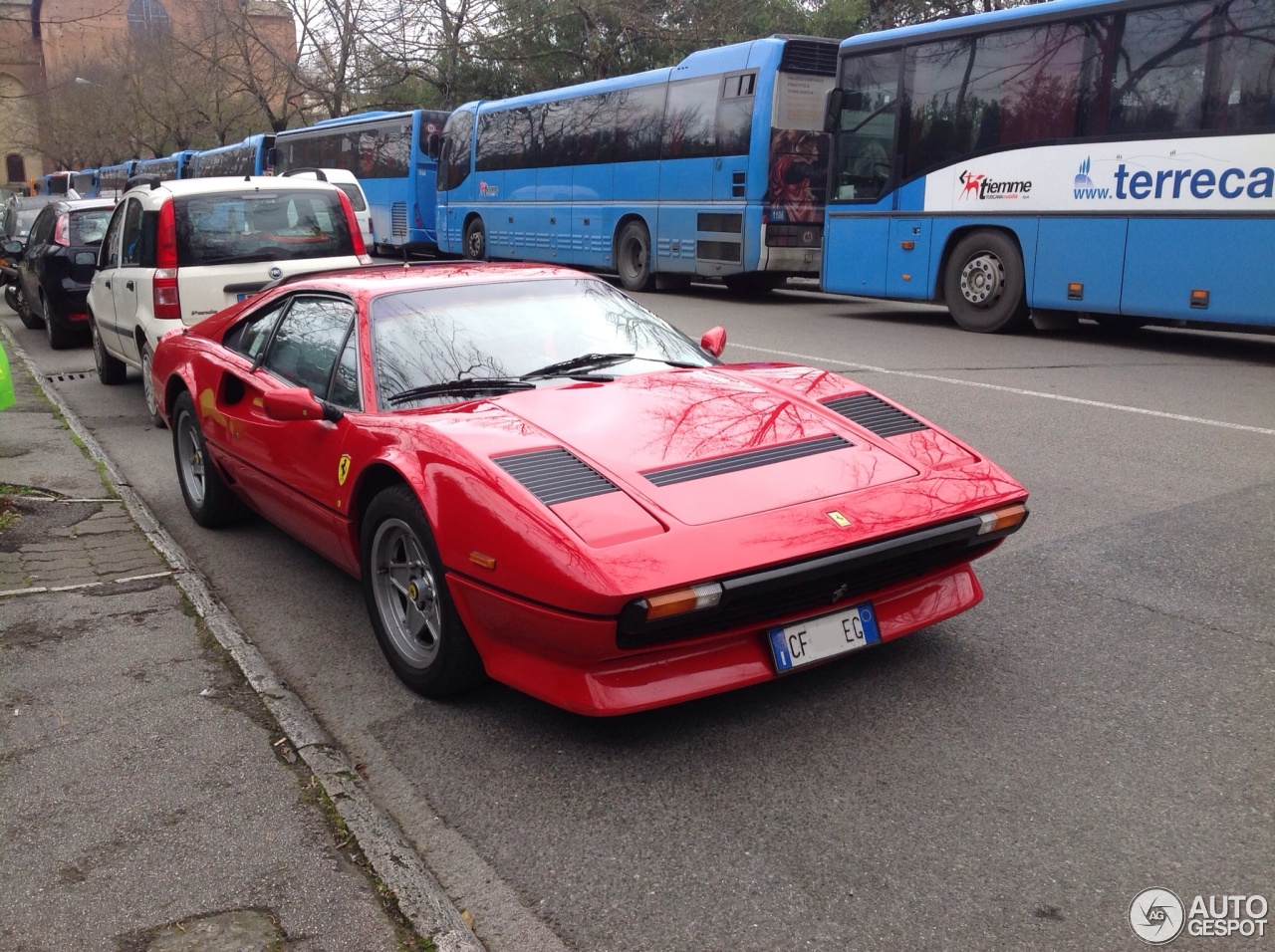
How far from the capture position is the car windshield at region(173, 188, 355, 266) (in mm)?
8891

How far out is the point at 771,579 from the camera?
3.25 meters

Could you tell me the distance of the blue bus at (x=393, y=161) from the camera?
1065 inches

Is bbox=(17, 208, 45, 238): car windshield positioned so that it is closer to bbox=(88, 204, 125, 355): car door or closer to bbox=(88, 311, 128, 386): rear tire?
bbox=(88, 311, 128, 386): rear tire

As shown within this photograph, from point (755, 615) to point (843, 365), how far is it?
7648mm

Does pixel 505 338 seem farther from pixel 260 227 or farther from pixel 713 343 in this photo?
pixel 260 227

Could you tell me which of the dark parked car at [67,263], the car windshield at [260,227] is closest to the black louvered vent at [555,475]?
the car windshield at [260,227]

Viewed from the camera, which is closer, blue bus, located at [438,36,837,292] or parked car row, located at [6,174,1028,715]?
parked car row, located at [6,174,1028,715]

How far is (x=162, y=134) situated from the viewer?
196 feet

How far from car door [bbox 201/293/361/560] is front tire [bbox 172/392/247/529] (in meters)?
0.36

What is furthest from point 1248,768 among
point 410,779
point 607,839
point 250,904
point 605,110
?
point 605,110

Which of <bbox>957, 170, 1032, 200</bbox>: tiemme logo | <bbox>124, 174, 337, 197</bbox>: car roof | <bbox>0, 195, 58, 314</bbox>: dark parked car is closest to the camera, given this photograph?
<bbox>124, 174, 337, 197</bbox>: car roof

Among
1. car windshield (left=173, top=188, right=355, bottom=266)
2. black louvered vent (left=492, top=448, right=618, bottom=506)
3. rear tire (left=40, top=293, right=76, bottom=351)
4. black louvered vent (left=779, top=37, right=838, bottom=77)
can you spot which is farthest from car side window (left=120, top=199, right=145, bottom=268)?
black louvered vent (left=779, top=37, right=838, bottom=77)

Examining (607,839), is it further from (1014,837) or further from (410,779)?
(1014,837)

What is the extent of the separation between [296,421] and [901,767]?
105 inches
